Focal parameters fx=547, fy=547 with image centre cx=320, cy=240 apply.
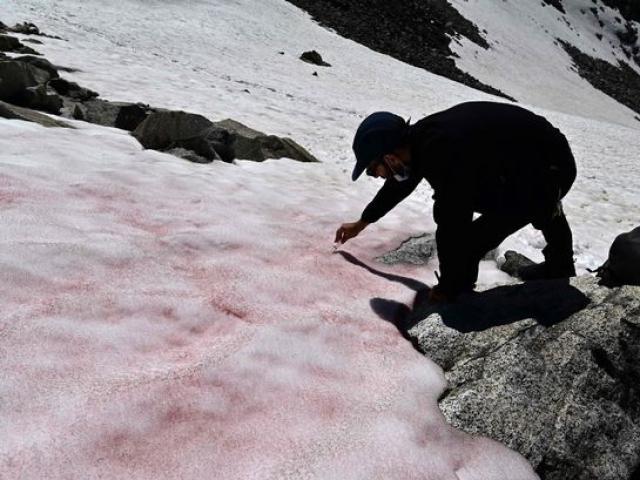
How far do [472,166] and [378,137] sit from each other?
0.62m

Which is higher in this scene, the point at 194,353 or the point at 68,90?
the point at 194,353

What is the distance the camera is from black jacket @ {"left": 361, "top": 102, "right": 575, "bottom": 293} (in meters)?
3.40

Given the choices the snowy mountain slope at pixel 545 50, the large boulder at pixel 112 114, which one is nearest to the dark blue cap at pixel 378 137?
the large boulder at pixel 112 114

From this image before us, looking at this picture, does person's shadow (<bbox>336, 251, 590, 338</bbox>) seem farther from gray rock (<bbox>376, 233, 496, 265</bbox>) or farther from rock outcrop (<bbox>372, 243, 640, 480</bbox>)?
gray rock (<bbox>376, 233, 496, 265</bbox>)

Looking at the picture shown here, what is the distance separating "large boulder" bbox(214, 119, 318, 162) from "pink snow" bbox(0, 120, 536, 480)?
3.07m

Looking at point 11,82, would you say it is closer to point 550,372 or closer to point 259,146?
point 259,146

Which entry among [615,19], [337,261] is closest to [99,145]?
[337,261]

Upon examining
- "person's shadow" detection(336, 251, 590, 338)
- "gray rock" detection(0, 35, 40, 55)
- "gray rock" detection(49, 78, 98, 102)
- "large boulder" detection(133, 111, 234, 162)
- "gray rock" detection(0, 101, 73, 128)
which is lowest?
"gray rock" detection(0, 35, 40, 55)

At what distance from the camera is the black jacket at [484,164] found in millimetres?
3400

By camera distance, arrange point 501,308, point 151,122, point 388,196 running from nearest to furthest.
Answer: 1. point 501,308
2. point 388,196
3. point 151,122

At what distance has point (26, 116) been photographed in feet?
23.3

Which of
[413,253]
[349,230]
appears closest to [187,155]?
[349,230]

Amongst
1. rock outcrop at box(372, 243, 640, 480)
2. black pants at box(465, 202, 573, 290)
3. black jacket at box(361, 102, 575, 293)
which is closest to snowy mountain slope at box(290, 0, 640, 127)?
black pants at box(465, 202, 573, 290)

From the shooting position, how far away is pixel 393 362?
11.2 ft
